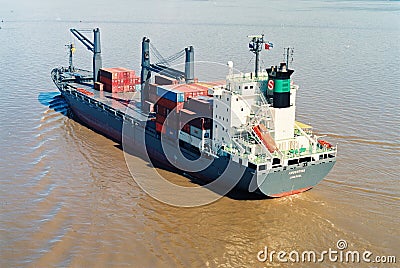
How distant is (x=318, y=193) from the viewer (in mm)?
25859

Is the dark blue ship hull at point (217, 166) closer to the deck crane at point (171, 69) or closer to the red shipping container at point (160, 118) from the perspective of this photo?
the red shipping container at point (160, 118)

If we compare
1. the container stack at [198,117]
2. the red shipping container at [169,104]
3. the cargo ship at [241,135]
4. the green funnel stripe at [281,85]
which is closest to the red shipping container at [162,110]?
the cargo ship at [241,135]

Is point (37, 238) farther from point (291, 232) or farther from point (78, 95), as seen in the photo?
point (78, 95)

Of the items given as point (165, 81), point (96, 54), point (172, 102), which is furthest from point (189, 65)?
point (96, 54)

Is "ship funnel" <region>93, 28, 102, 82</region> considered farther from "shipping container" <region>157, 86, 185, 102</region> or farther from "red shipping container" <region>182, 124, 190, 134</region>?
"red shipping container" <region>182, 124, 190, 134</region>

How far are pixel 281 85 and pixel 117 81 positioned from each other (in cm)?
2167

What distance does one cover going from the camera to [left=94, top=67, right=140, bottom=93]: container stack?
43.4m

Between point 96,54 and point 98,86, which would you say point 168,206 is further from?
point 96,54

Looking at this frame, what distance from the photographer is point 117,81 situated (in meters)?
43.7

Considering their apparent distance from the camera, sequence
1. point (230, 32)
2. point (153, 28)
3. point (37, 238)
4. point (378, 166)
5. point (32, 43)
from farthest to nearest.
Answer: point (153, 28) → point (230, 32) → point (32, 43) → point (378, 166) → point (37, 238)

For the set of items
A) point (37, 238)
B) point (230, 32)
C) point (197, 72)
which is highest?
point (230, 32)

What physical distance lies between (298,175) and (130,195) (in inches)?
359

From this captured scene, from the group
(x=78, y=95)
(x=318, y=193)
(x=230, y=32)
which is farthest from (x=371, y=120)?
(x=230, y=32)

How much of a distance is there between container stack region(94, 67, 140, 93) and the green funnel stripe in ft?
69.7
